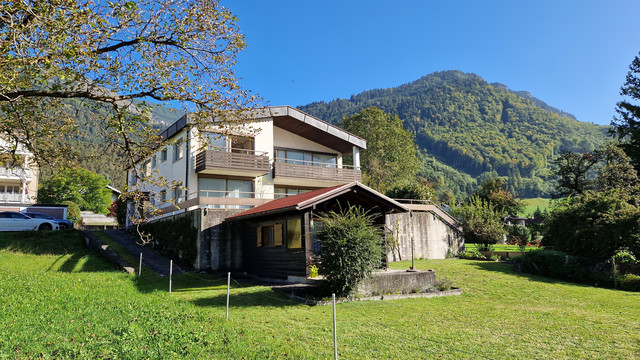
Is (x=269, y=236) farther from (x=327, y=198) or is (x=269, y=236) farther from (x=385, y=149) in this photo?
(x=385, y=149)

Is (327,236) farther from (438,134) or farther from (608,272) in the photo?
(438,134)

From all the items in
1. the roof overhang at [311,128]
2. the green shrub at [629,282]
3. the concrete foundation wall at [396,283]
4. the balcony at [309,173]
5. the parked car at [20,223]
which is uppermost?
the roof overhang at [311,128]

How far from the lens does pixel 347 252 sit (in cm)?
1320

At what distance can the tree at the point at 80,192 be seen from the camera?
5988 cm

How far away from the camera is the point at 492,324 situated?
34.3ft

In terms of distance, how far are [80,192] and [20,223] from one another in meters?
40.1

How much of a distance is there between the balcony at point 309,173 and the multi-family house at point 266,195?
0.07m

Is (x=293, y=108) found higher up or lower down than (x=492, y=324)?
higher up

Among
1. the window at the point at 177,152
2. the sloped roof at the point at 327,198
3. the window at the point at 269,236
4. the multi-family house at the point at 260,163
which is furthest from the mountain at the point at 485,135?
the sloped roof at the point at 327,198

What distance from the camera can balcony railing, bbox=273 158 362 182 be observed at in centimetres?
2755

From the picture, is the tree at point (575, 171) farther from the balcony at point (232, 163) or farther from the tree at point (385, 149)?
the balcony at point (232, 163)

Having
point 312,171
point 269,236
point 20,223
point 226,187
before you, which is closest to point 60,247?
point 20,223

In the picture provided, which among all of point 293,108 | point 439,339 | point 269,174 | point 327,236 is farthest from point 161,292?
point 293,108

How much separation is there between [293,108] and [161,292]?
16490 mm
